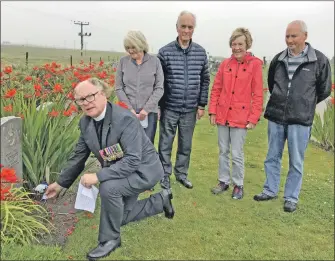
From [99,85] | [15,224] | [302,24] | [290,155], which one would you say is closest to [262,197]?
[290,155]

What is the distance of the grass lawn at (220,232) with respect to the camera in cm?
319

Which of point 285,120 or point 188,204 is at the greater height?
point 285,120

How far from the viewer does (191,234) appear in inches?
140

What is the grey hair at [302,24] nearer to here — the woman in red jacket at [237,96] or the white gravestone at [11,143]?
the woman in red jacket at [237,96]

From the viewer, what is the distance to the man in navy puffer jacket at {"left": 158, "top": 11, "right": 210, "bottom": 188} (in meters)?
4.27

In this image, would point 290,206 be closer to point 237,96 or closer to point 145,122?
point 237,96

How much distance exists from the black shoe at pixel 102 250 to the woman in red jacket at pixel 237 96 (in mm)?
1852

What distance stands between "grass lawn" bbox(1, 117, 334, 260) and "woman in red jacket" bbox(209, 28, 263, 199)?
0.50m

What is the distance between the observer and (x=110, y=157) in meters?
2.99

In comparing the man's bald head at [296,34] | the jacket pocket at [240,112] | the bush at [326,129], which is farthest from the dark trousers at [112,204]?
the bush at [326,129]

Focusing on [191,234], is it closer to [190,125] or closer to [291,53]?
[190,125]

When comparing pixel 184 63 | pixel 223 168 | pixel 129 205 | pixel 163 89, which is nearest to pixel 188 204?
pixel 223 168

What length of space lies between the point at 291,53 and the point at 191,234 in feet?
7.04

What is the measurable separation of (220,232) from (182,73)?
1.80m
